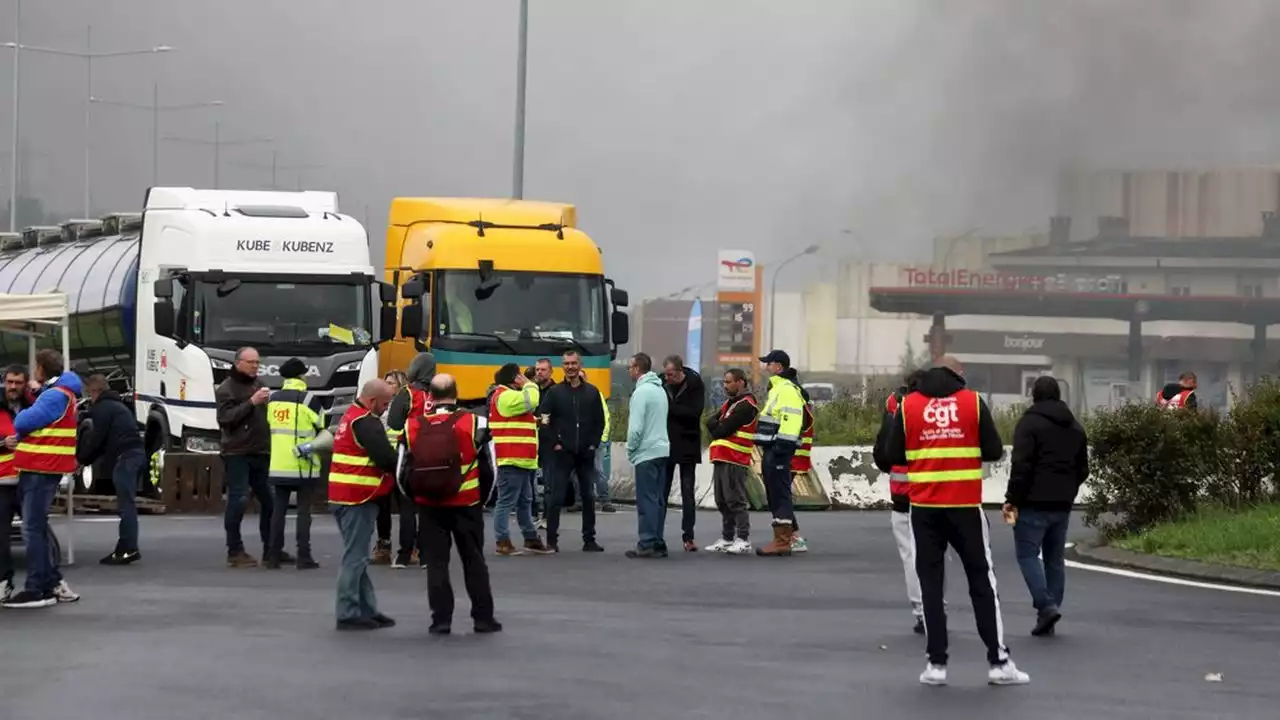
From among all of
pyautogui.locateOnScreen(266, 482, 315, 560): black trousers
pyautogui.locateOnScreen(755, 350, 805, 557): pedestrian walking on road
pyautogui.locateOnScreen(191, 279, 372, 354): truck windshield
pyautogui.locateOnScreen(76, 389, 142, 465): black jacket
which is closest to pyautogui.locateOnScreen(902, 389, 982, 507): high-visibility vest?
pyautogui.locateOnScreen(266, 482, 315, 560): black trousers

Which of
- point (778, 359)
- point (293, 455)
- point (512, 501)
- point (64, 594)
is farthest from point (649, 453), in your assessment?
point (64, 594)

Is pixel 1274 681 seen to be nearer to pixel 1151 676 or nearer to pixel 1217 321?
pixel 1151 676

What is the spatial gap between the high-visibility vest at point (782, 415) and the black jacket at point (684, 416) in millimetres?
725

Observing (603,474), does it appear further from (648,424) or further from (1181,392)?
(648,424)

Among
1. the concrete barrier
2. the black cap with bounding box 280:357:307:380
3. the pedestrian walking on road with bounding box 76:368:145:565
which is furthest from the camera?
the concrete barrier

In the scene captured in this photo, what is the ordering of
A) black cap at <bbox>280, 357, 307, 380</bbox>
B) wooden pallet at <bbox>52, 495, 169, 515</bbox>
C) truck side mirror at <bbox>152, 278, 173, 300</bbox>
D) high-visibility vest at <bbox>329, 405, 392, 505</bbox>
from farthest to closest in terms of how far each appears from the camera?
1. truck side mirror at <bbox>152, 278, 173, 300</bbox>
2. wooden pallet at <bbox>52, 495, 169, 515</bbox>
3. black cap at <bbox>280, 357, 307, 380</bbox>
4. high-visibility vest at <bbox>329, 405, 392, 505</bbox>

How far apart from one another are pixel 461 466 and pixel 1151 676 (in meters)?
4.25

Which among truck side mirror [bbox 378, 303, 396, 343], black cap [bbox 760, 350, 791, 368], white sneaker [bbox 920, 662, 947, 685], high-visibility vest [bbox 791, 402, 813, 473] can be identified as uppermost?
truck side mirror [bbox 378, 303, 396, 343]

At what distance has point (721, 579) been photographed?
16672 mm

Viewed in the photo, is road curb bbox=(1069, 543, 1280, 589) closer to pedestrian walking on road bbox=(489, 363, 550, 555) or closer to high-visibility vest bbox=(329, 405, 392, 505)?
pedestrian walking on road bbox=(489, 363, 550, 555)

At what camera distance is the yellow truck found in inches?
1024

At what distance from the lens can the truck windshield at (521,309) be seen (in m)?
26.2

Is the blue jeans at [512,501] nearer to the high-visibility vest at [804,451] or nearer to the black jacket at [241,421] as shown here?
the black jacket at [241,421]

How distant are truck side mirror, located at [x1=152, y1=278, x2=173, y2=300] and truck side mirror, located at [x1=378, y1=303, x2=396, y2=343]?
2.77 meters
